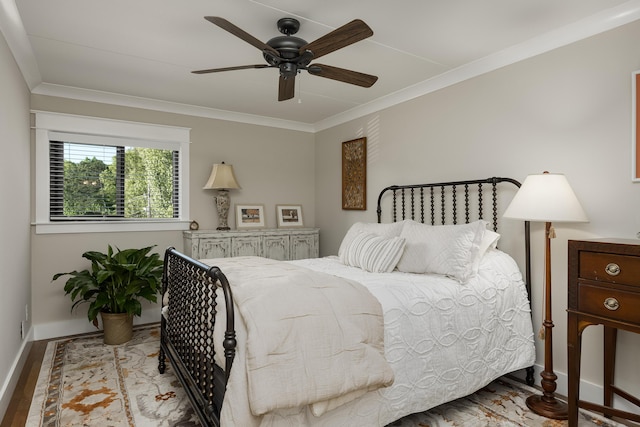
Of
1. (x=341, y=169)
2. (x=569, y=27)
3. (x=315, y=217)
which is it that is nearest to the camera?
(x=569, y=27)

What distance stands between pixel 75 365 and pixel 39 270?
1.19 meters

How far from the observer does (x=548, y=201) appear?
232 centimetres

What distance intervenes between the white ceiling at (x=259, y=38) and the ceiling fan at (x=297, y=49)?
0.59 ft

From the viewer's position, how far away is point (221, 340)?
173cm

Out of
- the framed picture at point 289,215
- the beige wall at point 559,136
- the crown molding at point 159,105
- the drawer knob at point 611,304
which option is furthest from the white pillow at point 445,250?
the crown molding at point 159,105

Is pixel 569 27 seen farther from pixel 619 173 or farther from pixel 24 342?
pixel 24 342

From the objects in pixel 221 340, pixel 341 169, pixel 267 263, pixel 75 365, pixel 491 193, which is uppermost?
pixel 341 169

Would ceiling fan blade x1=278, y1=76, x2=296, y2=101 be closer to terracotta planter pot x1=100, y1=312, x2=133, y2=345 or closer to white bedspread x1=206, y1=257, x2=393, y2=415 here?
white bedspread x1=206, y1=257, x2=393, y2=415

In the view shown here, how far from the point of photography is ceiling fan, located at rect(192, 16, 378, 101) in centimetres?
197

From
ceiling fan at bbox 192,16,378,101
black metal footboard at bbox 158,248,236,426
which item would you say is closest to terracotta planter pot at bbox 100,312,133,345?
black metal footboard at bbox 158,248,236,426

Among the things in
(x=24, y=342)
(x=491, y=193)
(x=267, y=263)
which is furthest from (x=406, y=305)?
(x=24, y=342)

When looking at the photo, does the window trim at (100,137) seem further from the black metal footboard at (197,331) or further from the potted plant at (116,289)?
the black metal footboard at (197,331)

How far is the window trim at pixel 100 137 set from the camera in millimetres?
3645

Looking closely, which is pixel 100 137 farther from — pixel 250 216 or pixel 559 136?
pixel 559 136
